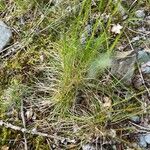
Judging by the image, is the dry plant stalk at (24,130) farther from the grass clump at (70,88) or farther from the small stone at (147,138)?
the small stone at (147,138)

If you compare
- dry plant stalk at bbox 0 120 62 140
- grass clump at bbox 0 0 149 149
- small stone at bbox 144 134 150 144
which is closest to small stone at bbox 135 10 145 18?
grass clump at bbox 0 0 149 149

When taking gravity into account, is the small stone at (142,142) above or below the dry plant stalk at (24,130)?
above

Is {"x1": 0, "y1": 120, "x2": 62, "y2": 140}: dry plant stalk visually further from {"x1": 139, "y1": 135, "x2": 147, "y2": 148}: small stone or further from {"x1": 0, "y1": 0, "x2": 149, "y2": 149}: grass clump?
{"x1": 139, "y1": 135, "x2": 147, "y2": 148}: small stone

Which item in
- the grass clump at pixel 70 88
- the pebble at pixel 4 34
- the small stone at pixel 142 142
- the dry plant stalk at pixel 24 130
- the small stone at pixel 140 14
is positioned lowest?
the dry plant stalk at pixel 24 130

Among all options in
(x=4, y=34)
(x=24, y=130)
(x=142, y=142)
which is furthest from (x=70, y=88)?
(x=4, y=34)

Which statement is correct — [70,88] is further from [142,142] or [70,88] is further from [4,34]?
[4,34]

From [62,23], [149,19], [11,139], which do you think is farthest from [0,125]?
[149,19]

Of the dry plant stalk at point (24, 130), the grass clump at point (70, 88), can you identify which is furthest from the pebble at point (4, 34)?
the dry plant stalk at point (24, 130)

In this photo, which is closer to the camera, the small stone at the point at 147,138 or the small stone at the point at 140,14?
the small stone at the point at 147,138
